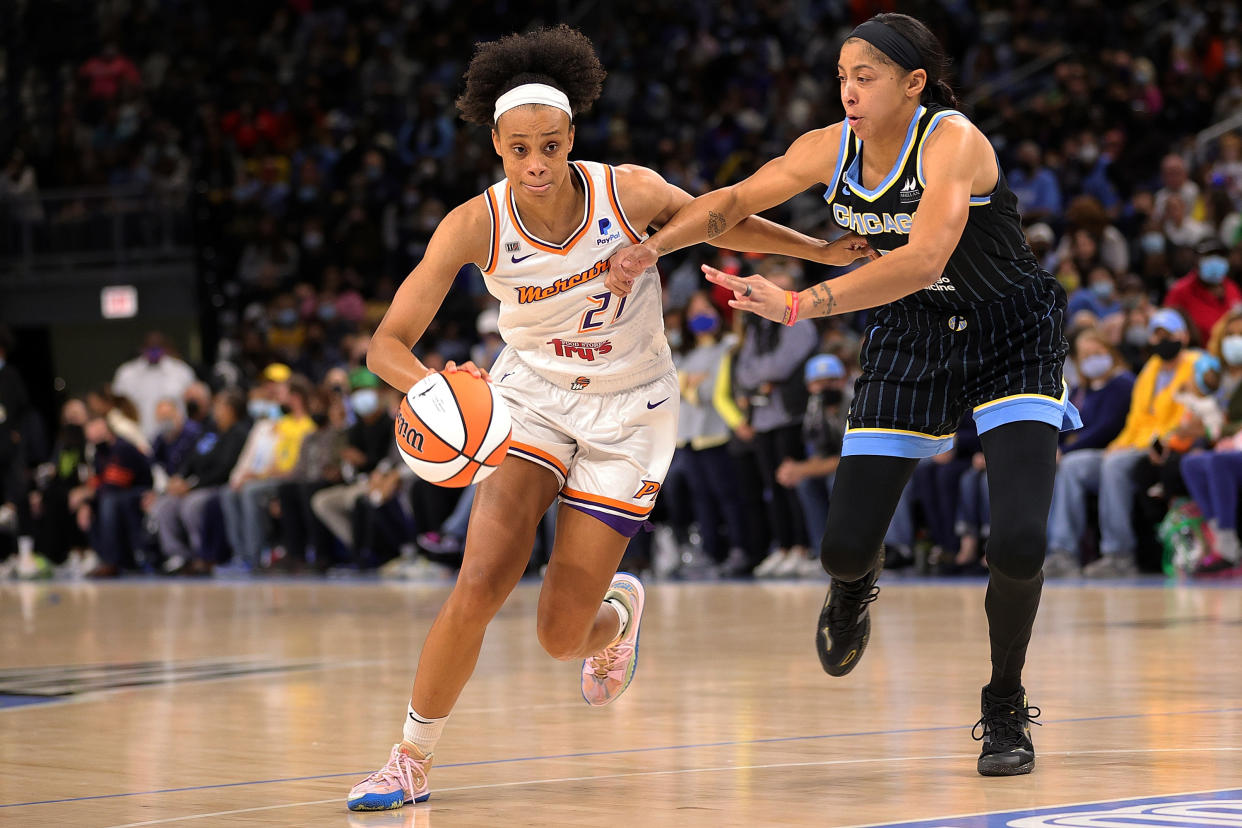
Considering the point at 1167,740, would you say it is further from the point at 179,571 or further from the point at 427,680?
the point at 179,571

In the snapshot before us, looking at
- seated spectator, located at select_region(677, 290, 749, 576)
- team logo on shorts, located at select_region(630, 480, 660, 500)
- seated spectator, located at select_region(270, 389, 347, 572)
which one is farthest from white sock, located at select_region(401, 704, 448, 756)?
seated spectator, located at select_region(270, 389, 347, 572)

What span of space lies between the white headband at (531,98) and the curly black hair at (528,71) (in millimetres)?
68

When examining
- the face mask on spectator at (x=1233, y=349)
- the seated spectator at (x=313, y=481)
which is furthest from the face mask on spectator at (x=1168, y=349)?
the seated spectator at (x=313, y=481)

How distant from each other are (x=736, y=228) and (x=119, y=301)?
1616 cm

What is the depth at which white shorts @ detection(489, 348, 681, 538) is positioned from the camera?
470 cm

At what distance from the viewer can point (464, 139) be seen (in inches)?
750

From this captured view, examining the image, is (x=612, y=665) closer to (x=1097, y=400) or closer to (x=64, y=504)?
(x=1097, y=400)

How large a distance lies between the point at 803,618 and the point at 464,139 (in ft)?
36.9

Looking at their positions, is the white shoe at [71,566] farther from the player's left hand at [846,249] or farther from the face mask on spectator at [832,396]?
the player's left hand at [846,249]

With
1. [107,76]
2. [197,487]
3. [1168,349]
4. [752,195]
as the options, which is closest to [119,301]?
[107,76]

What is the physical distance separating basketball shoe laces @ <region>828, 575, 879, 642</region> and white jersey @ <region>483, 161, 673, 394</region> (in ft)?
2.76

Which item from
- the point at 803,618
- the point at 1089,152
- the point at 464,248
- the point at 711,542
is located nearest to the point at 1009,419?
the point at 464,248

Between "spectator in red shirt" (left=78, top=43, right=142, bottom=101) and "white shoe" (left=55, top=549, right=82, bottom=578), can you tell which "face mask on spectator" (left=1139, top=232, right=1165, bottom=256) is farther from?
"spectator in red shirt" (left=78, top=43, right=142, bottom=101)

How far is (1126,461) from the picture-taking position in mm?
10523
